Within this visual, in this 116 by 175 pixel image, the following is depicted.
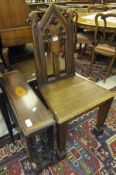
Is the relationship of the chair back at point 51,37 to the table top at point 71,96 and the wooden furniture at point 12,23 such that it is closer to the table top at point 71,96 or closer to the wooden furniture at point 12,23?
the table top at point 71,96

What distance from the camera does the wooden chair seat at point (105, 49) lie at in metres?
2.02

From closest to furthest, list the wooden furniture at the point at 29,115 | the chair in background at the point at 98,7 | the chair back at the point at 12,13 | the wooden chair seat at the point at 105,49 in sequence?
the wooden furniture at the point at 29,115 < the chair back at the point at 12,13 < the wooden chair seat at the point at 105,49 < the chair in background at the point at 98,7

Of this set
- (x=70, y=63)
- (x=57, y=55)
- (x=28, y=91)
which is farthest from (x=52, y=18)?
(x=28, y=91)

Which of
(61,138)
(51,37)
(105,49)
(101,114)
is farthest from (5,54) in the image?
(105,49)

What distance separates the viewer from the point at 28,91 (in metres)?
1.05

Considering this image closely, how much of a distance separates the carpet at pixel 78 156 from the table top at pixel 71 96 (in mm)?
471

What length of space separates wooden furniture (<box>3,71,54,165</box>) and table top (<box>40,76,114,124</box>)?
12 centimetres

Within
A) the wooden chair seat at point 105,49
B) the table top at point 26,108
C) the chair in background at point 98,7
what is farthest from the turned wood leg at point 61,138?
the chair in background at point 98,7

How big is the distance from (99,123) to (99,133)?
126 mm

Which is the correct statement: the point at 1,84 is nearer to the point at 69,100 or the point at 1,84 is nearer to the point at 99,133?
the point at 69,100

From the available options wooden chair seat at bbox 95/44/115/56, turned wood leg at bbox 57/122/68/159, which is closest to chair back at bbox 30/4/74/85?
turned wood leg at bbox 57/122/68/159

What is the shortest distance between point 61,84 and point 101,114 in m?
0.43

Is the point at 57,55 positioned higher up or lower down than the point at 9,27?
lower down

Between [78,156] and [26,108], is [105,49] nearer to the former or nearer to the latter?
[78,156]
